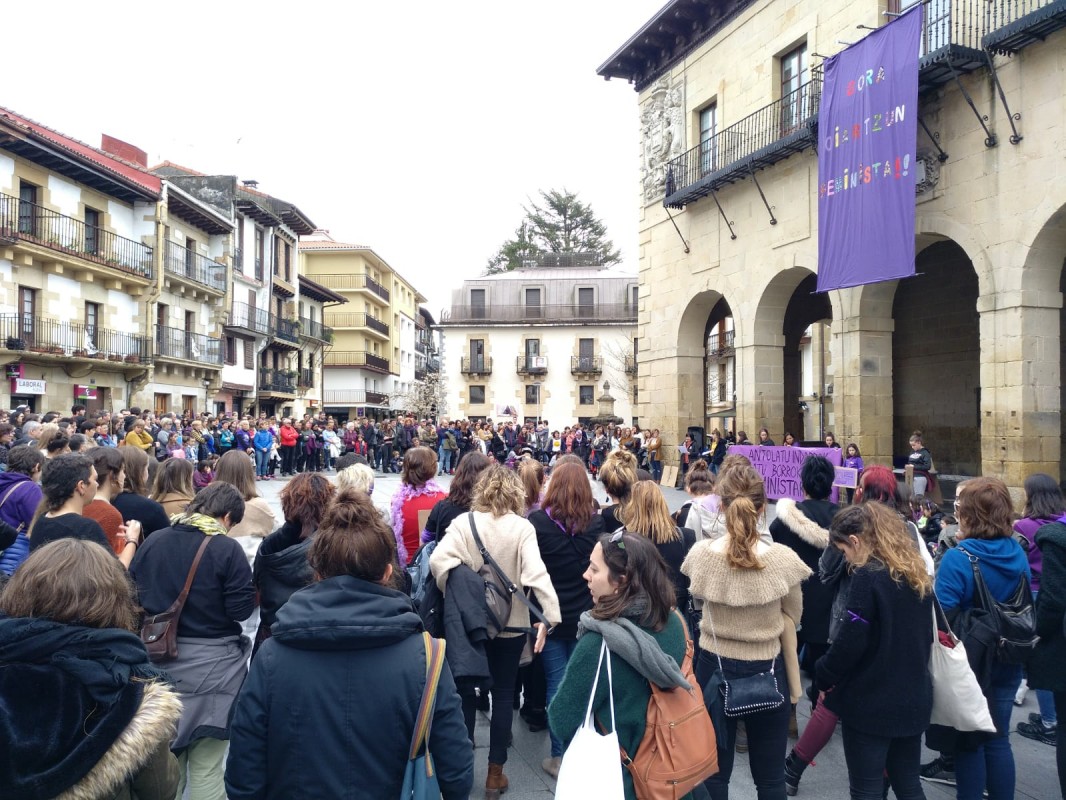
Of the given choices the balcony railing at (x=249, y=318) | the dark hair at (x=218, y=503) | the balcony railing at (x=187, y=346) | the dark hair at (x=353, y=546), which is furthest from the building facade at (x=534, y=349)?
the dark hair at (x=353, y=546)

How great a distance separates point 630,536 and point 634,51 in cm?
2081

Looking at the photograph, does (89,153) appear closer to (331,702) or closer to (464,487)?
(464,487)

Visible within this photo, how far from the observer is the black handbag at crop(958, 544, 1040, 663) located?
378cm

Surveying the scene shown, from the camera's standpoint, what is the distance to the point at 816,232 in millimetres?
15945

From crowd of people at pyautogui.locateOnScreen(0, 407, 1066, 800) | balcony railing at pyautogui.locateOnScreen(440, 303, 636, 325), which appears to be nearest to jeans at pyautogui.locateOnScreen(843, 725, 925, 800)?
crowd of people at pyautogui.locateOnScreen(0, 407, 1066, 800)

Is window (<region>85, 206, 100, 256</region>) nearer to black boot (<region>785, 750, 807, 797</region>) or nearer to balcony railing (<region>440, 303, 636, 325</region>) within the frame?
A: black boot (<region>785, 750, 807, 797</region>)

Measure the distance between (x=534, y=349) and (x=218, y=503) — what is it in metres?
46.6

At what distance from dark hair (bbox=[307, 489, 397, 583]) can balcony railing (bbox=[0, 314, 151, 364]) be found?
21841 mm

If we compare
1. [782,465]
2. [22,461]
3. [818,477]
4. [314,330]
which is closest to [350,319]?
[314,330]

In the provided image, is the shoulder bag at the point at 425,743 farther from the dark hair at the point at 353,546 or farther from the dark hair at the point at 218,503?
the dark hair at the point at 218,503

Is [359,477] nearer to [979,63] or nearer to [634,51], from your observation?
[979,63]

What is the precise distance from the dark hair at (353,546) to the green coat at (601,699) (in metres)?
0.76

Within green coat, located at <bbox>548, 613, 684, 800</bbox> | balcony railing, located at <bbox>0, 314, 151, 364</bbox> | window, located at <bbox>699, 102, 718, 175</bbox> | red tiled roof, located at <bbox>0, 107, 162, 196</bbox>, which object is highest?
red tiled roof, located at <bbox>0, 107, 162, 196</bbox>

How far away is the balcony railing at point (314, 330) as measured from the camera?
4228 cm
